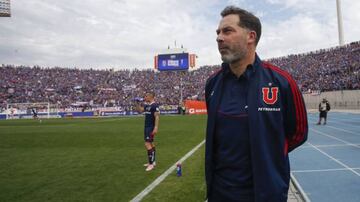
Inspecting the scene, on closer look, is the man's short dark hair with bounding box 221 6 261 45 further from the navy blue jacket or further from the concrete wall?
the concrete wall

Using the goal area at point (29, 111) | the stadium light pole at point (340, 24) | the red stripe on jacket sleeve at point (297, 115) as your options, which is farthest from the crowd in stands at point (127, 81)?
the red stripe on jacket sleeve at point (297, 115)

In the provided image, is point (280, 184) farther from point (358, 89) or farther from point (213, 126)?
point (358, 89)

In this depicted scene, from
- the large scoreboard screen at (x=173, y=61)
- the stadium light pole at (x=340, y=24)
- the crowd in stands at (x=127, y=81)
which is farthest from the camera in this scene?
the stadium light pole at (x=340, y=24)

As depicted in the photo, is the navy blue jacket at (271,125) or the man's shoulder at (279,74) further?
the man's shoulder at (279,74)

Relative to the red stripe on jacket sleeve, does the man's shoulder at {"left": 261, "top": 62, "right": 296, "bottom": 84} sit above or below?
above

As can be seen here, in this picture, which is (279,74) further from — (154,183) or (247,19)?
(154,183)

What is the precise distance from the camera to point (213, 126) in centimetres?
262

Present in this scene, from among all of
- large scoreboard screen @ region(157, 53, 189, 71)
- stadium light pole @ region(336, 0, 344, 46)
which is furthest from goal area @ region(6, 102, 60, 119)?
stadium light pole @ region(336, 0, 344, 46)

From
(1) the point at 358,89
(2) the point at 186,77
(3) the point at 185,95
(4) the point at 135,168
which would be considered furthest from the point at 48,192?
(2) the point at 186,77

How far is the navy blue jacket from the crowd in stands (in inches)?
1987

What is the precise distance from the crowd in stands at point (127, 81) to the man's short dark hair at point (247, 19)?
166ft

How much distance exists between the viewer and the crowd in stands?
55844 mm

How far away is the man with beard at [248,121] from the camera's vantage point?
239 cm

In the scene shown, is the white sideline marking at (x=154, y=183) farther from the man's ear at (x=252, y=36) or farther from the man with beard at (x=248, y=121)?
the man's ear at (x=252, y=36)
